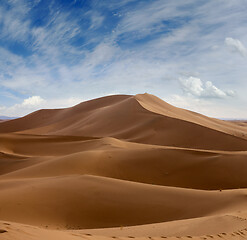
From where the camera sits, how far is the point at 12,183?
8383 mm

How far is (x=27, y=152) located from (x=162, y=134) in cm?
→ 1028

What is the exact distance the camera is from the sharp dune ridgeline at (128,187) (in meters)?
4.59

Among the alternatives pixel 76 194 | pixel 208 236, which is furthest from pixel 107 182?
pixel 208 236

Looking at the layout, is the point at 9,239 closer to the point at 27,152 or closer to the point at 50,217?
the point at 50,217

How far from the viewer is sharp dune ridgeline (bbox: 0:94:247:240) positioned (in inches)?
181

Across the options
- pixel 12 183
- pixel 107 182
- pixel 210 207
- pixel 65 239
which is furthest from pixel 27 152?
pixel 65 239

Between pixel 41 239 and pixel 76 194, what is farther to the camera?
pixel 76 194

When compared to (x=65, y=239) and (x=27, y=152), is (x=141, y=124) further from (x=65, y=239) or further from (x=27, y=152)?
(x=65, y=239)

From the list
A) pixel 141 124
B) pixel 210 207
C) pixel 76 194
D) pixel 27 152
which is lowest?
pixel 210 207

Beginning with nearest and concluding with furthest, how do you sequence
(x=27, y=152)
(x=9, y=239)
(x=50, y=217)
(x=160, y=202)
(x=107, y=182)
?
1. (x=9, y=239)
2. (x=50, y=217)
3. (x=160, y=202)
4. (x=107, y=182)
5. (x=27, y=152)

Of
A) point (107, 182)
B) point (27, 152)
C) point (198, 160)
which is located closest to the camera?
point (107, 182)

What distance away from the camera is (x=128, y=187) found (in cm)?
764

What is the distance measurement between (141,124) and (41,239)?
2101 centimetres

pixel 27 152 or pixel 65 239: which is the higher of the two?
pixel 27 152
